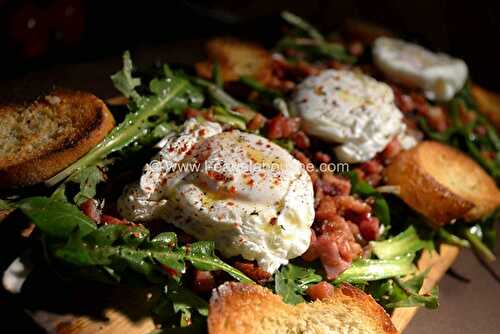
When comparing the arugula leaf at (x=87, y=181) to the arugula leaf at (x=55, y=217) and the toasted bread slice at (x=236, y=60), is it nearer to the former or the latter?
the arugula leaf at (x=55, y=217)

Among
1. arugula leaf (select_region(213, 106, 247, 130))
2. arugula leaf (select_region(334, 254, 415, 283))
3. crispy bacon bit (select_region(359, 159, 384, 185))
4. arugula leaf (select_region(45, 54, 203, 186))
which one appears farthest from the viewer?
crispy bacon bit (select_region(359, 159, 384, 185))

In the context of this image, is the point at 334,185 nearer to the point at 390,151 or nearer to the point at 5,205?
the point at 390,151

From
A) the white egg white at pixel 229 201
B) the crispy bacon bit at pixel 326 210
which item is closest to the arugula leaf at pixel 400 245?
the crispy bacon bit at pixel 326 210

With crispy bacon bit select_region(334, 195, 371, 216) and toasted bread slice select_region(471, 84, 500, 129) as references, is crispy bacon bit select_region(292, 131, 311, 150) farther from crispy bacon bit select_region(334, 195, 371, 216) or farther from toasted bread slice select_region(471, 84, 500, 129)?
toasted bread slice select_region(471, 84, 500, 129)

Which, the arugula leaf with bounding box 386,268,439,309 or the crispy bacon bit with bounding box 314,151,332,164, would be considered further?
the crispy bacon bit with bounding box 314,151,332,164

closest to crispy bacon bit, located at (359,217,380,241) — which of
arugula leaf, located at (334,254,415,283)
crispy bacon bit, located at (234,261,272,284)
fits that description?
arugula leaf, located at (334,254,415,283)

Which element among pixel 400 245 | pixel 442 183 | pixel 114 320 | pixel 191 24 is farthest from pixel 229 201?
pixel 191 24
